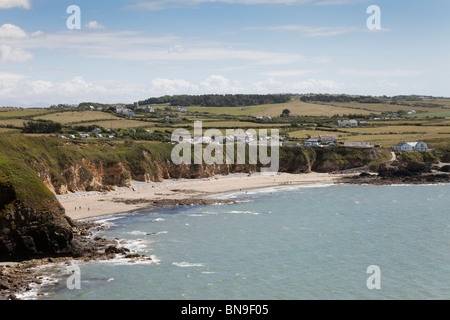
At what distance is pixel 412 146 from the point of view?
115 metres

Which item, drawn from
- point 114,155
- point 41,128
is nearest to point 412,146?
point 114,155

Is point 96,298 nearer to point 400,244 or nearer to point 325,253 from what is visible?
point 325,253

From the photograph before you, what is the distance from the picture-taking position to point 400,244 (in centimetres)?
5031

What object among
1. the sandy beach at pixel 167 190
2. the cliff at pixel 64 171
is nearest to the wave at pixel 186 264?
the cliff at pixel 64 171

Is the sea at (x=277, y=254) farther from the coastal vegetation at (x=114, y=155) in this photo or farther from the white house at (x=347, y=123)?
the white house at (x=347, y=123)

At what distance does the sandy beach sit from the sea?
15.4 feet

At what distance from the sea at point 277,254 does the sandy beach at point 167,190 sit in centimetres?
468

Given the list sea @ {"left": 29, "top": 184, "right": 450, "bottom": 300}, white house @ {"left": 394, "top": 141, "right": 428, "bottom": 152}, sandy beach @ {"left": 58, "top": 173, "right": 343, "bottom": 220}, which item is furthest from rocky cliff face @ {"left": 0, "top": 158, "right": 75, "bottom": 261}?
white house @ {"left": 394, "top": 141, "right": 428, "bottom": 152}

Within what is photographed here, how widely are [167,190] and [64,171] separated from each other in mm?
19529

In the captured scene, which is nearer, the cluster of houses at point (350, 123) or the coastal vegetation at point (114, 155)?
the coastal vegetation at point (114, 155)

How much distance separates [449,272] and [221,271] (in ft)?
68.6

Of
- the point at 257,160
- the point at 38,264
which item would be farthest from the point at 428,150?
the point at 38,264

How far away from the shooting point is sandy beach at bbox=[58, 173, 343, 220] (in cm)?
6625

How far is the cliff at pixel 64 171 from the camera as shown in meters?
43.3
